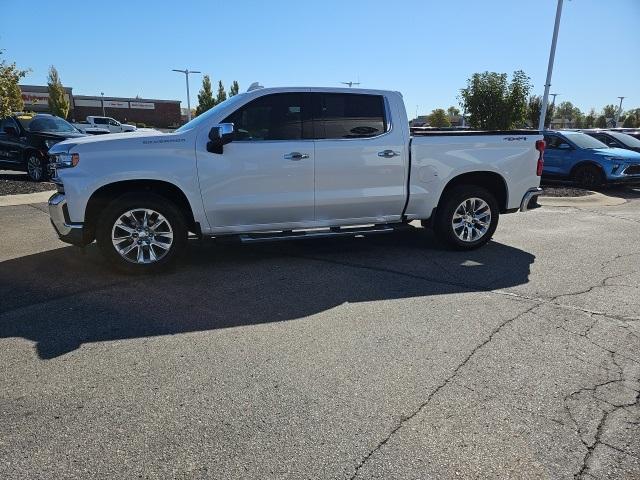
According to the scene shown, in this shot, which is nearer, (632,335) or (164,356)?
(164,356)

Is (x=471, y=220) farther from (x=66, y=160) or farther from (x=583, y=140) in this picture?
(x=583, y=140)

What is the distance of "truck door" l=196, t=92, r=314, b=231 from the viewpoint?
5453mm

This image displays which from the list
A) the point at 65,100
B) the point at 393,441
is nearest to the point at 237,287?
the point at 393,441

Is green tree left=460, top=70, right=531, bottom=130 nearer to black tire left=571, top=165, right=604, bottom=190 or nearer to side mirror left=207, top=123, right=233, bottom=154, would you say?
black tire left=571, top=165, right=604, bottom=190

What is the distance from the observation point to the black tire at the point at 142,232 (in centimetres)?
523

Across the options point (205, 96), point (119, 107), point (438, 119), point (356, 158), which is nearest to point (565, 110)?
point (438, 119)

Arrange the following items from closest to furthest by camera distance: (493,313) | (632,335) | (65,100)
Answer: (632,335) < (493,313) < (65,100)

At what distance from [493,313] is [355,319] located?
50.7 inches

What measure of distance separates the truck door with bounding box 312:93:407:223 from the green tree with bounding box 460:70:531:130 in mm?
15351

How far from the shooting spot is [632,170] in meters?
13.2

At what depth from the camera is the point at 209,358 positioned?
355cm

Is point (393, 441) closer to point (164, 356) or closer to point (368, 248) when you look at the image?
point (164, 356)

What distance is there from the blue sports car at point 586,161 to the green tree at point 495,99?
5524mm

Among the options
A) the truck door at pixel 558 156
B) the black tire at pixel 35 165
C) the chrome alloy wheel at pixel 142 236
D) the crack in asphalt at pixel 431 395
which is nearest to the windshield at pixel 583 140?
the truck door at pixel 558 156
